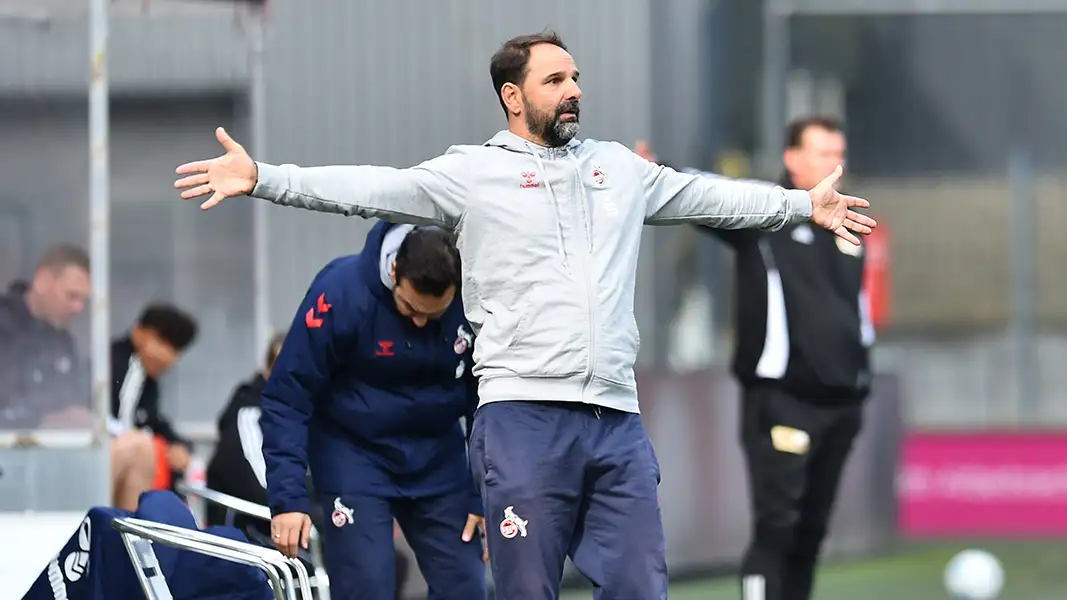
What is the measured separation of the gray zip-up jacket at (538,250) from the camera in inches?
192

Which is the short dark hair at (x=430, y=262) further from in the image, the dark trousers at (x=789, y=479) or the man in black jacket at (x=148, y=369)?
the man in black jacket at (x=148, y=369)

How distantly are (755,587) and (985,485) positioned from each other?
7.17 metres

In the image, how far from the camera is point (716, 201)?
516 cm

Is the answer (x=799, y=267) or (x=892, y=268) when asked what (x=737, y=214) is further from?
(x=892, y=268)

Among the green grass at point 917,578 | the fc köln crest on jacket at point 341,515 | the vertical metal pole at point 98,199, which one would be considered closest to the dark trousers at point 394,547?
the fc köln crest on jacket at point 341,515

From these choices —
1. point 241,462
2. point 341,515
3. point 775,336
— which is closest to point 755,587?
point 775,336

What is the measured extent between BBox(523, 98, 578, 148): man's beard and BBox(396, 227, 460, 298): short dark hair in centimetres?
73

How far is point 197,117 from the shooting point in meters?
10.5

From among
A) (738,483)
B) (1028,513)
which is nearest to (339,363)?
(738,483)

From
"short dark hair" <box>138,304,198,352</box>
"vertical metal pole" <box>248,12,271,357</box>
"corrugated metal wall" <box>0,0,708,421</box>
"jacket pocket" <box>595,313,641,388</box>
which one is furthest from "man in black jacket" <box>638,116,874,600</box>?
"corrugated metal wall" <box>0,0,708,421</box>

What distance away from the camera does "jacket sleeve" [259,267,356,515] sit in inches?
230

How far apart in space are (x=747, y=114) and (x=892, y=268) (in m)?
7.39

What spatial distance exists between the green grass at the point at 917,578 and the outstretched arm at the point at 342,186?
17.7 feet

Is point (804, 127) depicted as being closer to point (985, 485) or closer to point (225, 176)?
point (225, 176)
